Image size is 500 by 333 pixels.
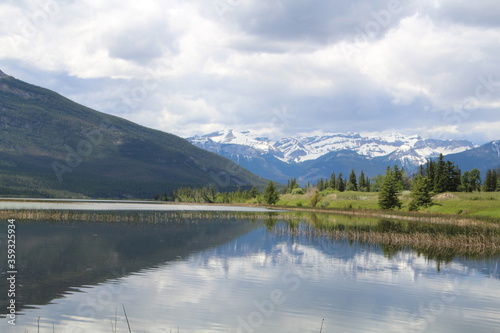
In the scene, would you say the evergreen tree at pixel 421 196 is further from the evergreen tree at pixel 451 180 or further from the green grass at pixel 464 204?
the evergreen tree at pixel 451 180

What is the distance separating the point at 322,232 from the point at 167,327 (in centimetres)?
5630

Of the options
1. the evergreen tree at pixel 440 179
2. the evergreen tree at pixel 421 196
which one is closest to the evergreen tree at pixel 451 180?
the evergreen tree at pixel 440 179

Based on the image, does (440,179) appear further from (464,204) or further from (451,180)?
(464,204)

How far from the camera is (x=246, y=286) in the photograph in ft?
115

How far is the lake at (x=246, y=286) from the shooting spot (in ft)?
84.4

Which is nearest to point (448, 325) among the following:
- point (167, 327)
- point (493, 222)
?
point (167, 327)

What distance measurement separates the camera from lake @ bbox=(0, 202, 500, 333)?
25.7m

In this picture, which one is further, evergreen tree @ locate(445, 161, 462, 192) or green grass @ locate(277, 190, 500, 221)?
evergreen tree @ locate(445, 161, 462, 192)

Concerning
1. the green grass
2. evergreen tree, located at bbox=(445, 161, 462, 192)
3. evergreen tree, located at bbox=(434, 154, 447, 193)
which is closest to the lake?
the green grass

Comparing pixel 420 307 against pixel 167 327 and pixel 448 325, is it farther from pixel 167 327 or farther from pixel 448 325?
pixel 167 327

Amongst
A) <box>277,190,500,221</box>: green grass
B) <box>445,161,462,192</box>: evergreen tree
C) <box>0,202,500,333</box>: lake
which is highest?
<box>445,161,462,192</box>: evergreen tree

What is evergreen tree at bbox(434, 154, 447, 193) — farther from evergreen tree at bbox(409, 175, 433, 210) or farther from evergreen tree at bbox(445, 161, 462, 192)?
evergreen tree at bbox(409, 175, 433, 210)

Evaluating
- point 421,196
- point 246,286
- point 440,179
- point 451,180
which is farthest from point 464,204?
point 246,286

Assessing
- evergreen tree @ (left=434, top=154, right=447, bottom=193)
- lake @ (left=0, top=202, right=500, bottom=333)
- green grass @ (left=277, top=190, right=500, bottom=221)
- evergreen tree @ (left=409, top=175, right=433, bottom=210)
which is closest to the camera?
lake @ (left=0, top=202, right=500, bottom=333)
